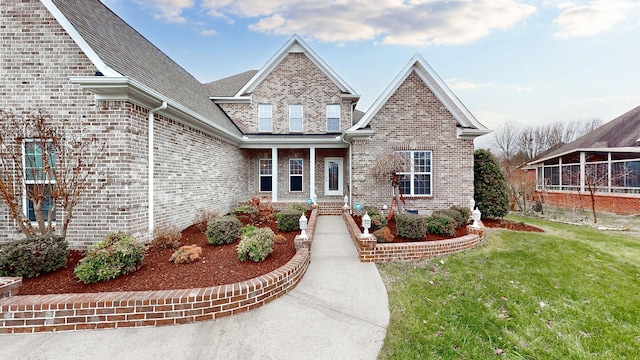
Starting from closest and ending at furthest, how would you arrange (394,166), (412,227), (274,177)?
(412,227) < (394,166) < (274,177)

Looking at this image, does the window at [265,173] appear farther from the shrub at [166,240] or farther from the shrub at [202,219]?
the shrub at [166,240]

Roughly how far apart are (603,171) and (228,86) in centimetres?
2448

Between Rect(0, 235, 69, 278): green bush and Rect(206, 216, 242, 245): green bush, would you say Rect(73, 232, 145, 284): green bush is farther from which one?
Rect(206, 216, 242, 245): green bush

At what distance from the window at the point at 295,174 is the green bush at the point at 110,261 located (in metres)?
9.10

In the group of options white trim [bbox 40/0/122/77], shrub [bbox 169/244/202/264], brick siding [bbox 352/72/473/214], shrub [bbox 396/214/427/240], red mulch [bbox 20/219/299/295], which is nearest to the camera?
red mulch [bbox 20/219/299/295]

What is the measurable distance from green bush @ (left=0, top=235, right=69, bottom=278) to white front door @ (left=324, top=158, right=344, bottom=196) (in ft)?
33.2

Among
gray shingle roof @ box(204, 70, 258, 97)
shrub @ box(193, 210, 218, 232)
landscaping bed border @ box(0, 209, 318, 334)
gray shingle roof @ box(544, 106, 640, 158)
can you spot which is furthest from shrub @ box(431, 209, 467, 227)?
gray shingle roof @ box(544, 106, 640, 158)

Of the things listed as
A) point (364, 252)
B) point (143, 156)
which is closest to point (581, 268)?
point (364, 252)

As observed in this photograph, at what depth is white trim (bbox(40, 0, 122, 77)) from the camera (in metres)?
5.06

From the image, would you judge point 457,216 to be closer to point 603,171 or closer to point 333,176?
point 333,176

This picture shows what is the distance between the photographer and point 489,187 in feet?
30.8

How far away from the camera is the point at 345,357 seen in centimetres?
268

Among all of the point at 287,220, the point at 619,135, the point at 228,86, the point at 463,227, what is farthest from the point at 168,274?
the point at 619,135

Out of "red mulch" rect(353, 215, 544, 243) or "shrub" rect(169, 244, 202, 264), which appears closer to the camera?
"shrub" rect(169, 244, 202, 264)
